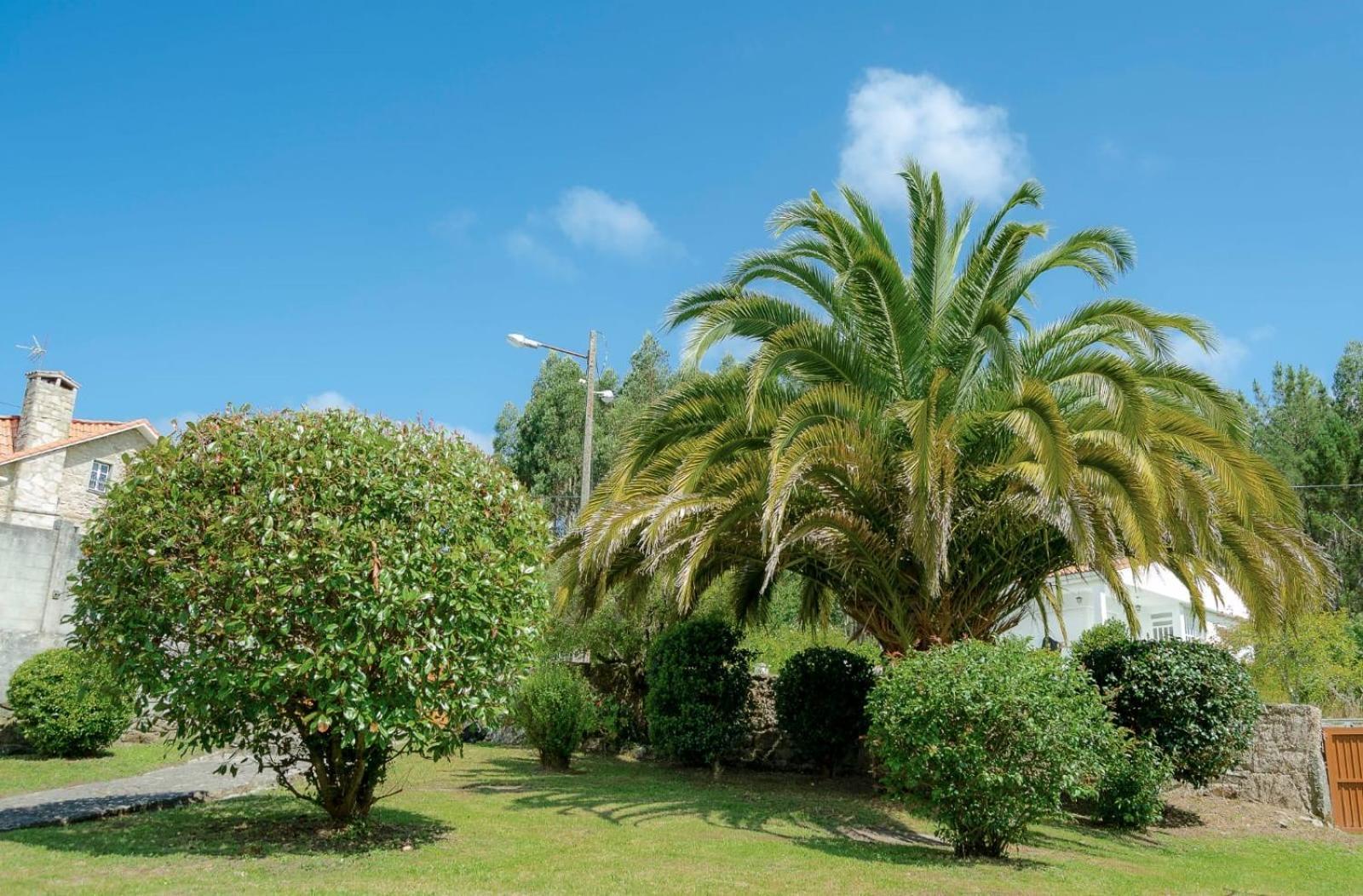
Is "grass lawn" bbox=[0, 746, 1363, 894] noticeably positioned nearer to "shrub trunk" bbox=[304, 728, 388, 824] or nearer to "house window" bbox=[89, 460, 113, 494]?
"shrub trunk" bbox=[304, 728, 388, 824]

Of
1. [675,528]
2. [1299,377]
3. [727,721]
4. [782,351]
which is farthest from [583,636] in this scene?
[1299,377]

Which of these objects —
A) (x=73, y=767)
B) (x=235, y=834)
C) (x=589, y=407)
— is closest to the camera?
(x=235, y=834)

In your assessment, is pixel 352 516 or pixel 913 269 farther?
pixel 913 269

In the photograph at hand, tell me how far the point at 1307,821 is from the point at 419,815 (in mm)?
11895

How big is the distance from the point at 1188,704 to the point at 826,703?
4.91 metres

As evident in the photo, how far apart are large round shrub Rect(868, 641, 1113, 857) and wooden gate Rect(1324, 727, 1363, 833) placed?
6.58m

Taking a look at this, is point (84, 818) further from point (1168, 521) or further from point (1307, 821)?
point (1307, 821)

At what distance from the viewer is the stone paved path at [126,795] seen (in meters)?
9.35

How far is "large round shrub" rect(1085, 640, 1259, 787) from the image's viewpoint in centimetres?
1199

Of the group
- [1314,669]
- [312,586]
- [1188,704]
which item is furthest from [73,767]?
[1314,669]

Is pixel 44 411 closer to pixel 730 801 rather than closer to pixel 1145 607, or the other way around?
pixel 730 801

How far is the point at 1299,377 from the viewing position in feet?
114

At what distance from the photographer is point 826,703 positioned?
1440 centimetres

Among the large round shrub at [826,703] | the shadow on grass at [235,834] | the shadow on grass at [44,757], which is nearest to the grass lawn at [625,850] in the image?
the shadow on grass at [235,834]
